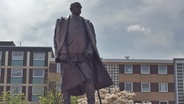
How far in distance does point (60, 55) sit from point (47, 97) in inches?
1410

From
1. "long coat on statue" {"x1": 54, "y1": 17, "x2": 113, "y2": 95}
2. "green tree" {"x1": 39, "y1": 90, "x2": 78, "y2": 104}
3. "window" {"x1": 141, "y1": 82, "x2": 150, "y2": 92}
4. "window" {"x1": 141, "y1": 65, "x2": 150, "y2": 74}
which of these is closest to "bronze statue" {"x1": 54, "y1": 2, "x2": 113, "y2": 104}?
"long coat on statue" {"x1": 54, "y1": 17, "x2": 113, "y2": 95}

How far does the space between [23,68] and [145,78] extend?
58.9ft

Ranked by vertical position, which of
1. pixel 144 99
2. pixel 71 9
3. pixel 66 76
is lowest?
pixel 144 99

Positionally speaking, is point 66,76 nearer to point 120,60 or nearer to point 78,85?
point 78,85

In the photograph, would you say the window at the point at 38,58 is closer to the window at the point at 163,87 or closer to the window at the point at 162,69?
the window at the point at 162,69

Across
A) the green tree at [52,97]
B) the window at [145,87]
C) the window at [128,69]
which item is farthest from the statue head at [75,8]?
the window at [145,87]

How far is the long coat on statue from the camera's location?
11734 mm

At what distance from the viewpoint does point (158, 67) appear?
7775cm

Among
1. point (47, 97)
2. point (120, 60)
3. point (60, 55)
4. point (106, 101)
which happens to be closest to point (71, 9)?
point (60, 55)

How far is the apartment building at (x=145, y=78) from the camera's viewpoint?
252 feet

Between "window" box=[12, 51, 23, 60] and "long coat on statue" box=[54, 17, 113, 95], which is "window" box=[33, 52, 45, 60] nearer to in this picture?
"window" box=[12, 51, 23, 60]

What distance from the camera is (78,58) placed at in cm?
1193

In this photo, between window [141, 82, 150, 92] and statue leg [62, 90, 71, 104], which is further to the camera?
window [141, 82, 150, 92]

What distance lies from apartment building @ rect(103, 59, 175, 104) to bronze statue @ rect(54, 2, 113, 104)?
212ft
